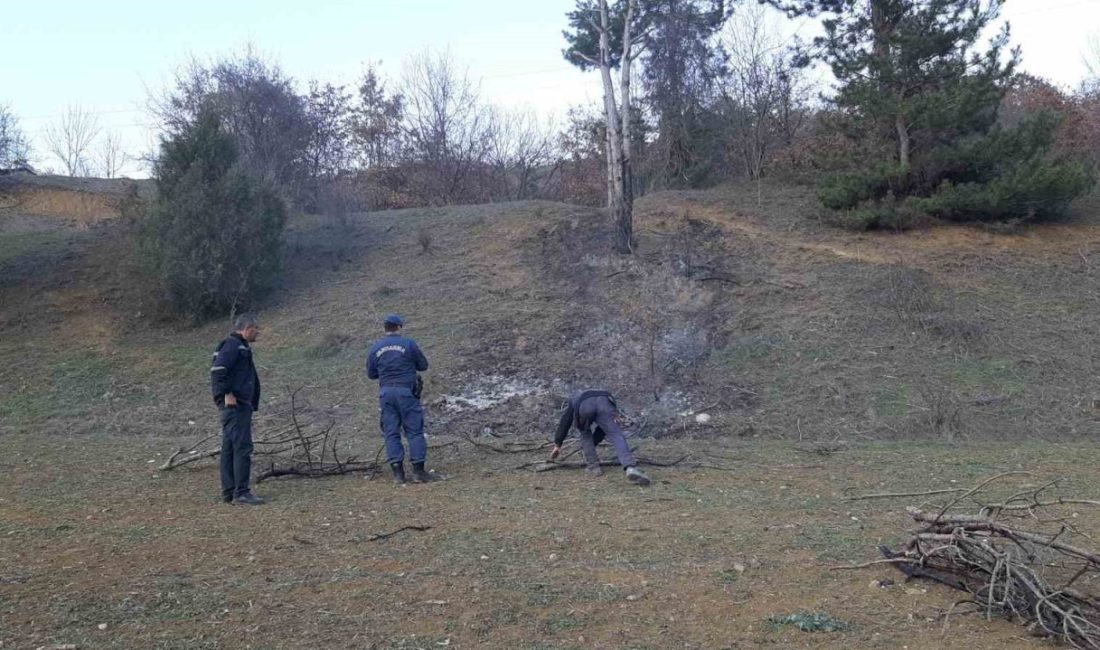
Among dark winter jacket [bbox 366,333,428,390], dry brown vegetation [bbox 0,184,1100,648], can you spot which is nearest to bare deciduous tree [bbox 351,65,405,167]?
dry brown vegetation [bbox 0,184,1100,648]

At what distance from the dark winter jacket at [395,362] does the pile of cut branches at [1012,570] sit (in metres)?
4.86

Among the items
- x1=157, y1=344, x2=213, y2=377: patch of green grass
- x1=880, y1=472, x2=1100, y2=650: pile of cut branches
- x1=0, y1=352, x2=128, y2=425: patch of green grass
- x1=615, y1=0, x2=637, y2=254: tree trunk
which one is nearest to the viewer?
x1=880, y1=472, x2=1100, y2=650: pile of cut branches

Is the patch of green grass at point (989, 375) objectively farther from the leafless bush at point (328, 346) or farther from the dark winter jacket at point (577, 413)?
the leafless bush at point (328, 346)

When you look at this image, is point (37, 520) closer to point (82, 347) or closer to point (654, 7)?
point (82, 347)

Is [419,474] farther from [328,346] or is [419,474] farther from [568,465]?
[328,346]

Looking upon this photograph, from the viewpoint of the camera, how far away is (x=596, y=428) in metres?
8.84

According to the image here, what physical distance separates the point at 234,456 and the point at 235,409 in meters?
0.42

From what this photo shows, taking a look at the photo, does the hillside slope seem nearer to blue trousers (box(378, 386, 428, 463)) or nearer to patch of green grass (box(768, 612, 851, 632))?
blue trousers (box(378, 386, 428, 463))

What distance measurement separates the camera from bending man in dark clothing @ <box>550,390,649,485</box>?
27.3 feet

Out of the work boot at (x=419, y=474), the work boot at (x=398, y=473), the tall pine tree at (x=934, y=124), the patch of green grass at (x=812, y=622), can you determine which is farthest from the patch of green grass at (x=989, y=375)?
the patch of green grass at (x=812, y=622)

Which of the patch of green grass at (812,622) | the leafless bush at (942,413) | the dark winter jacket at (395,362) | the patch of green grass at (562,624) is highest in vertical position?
the dark winter jacket at (395,362)

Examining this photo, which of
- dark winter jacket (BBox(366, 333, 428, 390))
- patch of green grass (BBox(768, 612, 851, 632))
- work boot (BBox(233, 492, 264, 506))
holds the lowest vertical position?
work boot (BBox(233, 492, 264, 506))

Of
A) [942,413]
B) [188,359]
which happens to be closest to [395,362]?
[942,413]

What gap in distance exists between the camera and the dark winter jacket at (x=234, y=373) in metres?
7.73
